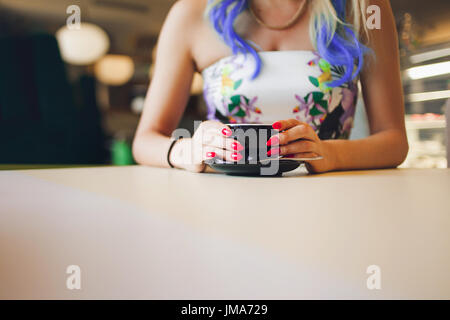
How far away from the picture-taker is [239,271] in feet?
0.55

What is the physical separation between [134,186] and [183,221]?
22cm

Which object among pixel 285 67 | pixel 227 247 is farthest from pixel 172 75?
pixel 227 247

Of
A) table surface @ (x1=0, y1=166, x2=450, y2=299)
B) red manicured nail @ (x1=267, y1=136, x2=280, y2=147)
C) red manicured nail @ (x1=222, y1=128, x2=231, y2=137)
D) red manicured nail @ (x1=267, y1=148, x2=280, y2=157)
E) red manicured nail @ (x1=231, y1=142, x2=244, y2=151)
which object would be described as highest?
red manicured nail @ (x1=222, y1=128, x2=231, y2=137)

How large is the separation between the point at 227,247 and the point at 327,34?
0.82m

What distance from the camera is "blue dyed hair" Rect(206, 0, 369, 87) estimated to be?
86cm

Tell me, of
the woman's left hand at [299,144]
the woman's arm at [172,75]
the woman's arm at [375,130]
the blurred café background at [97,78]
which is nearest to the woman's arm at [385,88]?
the woman's arm at [375,130]

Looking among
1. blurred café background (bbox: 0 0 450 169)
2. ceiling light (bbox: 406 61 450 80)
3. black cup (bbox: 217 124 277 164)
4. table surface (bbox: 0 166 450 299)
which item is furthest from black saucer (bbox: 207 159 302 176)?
ceiling light (bbox: 406 61 450 80)

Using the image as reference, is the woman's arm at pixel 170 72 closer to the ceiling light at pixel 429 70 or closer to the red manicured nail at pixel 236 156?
the red manicured nail at pixel 236 156

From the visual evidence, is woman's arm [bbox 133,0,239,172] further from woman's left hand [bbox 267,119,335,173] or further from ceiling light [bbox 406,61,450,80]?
ceiling light [bbox 406,61,450,80]

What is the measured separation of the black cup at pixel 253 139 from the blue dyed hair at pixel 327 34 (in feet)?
1.25

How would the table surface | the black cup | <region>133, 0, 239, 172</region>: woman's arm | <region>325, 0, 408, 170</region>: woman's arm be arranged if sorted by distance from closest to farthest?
the table surface < the black cup < <region>325, 0, 408, 170</region>: woman's arm < <region>133, 0, 239, 172</region>: woman's arm

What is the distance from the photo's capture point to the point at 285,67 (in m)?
0.86

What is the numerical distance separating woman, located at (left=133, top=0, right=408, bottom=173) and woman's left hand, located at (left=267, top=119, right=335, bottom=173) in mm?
201

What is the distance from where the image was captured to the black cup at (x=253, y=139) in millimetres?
502
